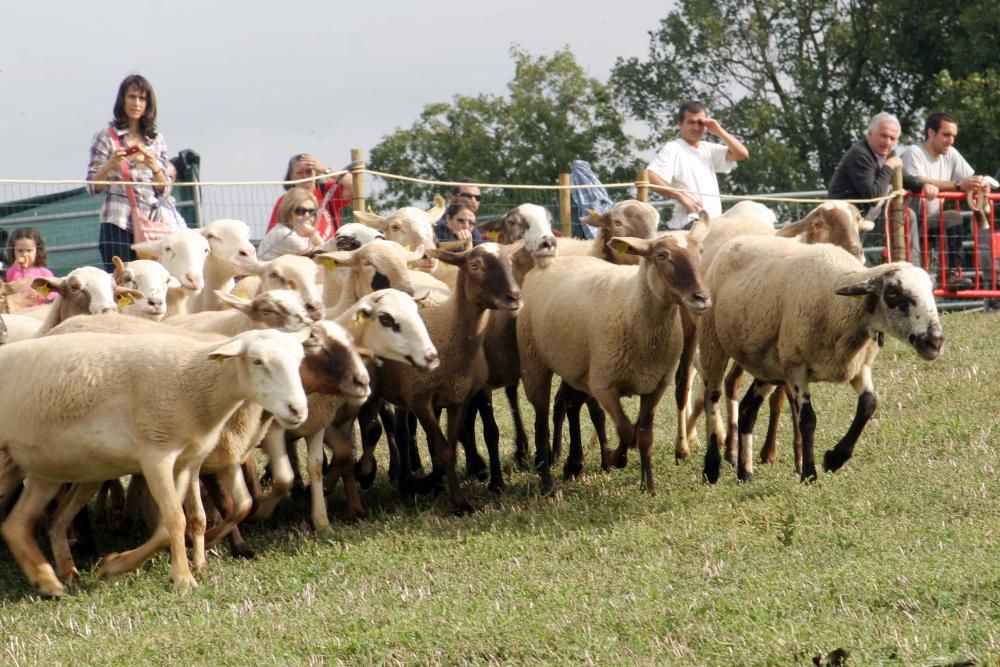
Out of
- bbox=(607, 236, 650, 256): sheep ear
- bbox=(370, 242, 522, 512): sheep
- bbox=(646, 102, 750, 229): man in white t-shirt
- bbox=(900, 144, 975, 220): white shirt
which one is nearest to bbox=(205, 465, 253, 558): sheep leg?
bbox=(370, 242, 522, 512): sheep

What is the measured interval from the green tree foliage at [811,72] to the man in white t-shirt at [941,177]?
1137 centimetres

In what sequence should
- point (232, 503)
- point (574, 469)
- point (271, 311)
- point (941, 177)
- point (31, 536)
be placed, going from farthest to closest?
1. point (941, 177)
2. point (574, 469)
3. point (271, 311)
4. point (232, 503)
5. point (31, 536)

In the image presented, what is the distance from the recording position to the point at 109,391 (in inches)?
307

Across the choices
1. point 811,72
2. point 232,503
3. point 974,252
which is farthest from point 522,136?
point 232,503

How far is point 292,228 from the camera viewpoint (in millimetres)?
11594

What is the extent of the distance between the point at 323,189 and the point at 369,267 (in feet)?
10.5

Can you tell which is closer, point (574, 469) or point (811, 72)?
point (574, 469)

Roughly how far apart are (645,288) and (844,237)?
264 cm

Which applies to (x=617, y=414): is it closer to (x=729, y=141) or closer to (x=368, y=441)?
(x=368, y=441)

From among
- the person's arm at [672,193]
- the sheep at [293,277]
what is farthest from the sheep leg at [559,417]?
the person's arm at [672,193]

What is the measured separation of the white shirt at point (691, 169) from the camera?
43.8 ft

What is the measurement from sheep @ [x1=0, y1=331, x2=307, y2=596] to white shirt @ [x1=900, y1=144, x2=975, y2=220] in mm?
9956

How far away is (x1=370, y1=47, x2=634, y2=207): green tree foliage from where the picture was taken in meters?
39.3

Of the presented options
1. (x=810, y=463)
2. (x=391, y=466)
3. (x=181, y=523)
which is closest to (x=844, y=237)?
(x=810, y=463)
